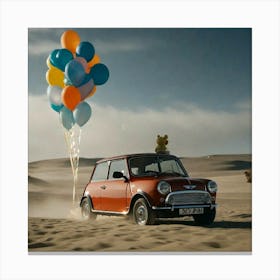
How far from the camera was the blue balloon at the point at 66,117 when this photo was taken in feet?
26.4

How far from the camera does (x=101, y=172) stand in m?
8.45

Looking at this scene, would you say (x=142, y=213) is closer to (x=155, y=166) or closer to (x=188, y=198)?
(x=188, y=198)

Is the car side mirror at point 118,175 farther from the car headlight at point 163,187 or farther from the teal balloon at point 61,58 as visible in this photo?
the teal balloon at point 61,58

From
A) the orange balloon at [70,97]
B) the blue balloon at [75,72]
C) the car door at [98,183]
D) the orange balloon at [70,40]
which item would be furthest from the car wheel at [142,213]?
the orange balloon at [70,40]

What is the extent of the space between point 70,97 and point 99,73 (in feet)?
2.02

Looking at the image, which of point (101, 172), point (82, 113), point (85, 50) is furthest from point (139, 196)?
point (85, 50)

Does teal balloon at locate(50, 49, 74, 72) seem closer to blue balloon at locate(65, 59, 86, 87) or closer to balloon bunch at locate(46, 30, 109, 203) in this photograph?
balloon bunch at locate(46, 30, 109, 203)

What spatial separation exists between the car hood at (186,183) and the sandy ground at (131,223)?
57 centimetres

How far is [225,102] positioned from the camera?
8.28 metres

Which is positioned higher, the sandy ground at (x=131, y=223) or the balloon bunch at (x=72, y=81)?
the balloon bunch at (x=72, y=81)

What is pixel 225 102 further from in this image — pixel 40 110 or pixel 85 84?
pixel 40 110

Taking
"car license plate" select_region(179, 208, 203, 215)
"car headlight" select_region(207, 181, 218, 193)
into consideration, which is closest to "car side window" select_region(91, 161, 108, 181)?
"car license plate" select_region(179, 208, 203, 215)
